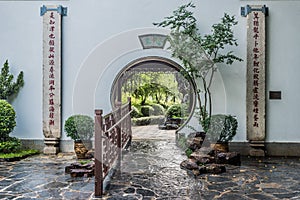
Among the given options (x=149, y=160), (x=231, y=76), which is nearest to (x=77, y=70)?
(x=149, y=160)

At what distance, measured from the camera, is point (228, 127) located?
6.11 meters

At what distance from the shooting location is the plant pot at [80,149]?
620 cm

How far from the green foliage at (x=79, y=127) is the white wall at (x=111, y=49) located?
0.51m

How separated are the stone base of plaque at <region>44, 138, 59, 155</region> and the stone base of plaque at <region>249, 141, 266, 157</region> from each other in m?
3.64

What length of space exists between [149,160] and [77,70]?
2266mm

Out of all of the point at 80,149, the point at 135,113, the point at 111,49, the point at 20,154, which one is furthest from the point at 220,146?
the point at 135,113

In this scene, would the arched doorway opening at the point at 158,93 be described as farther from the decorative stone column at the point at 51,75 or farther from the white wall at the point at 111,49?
the decorative stone column at the point at 51,75

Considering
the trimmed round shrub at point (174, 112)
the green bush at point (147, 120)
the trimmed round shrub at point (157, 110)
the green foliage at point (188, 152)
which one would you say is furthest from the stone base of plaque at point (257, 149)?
the trimmed round shrub at point (157, 110)

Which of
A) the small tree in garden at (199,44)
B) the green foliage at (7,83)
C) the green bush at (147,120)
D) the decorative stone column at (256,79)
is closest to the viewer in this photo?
the small tree in garden at (199,44)

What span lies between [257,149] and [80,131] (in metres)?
3.26

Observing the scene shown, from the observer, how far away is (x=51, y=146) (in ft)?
21.9

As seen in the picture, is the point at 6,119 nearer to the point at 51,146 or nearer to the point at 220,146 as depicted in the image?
the point at 51,146

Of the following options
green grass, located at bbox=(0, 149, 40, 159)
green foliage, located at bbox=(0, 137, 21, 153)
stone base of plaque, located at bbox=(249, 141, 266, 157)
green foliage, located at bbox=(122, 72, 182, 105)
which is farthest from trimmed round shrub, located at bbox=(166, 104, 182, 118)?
green foliage, located at bbox=(0, 137, 21, 153)

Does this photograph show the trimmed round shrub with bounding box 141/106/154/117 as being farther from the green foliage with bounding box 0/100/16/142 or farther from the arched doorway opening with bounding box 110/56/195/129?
the green foliage with bounding box 0/100/16/142
